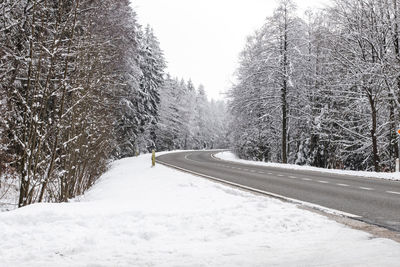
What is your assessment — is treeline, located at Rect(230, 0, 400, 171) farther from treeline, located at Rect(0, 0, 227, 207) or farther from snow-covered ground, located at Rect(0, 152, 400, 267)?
snow-covered ground, located at Rect(0, 152, 400, 267)

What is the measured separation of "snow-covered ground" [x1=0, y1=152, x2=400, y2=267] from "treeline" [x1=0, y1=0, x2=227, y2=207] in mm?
2550

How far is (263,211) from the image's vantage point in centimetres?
607

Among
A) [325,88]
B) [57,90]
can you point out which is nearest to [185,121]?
[325,88]

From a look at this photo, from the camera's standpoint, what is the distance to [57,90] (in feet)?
23.8

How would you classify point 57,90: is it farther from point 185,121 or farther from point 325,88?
point 185,121

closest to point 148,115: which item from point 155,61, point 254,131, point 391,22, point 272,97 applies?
point 155,61

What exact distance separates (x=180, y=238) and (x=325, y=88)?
66.3 ft

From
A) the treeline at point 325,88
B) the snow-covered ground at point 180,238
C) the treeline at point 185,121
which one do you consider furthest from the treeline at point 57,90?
the treeline at point 185,121

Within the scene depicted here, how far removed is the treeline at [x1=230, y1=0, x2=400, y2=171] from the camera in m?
18.0

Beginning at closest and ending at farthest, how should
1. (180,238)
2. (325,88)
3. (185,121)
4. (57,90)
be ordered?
1. (180,238)
2. (57,90)
3. (325,88)
4. (185,121)

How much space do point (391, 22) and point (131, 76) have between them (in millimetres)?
17091

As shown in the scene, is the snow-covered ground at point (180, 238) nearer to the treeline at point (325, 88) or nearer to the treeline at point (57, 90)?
the treeline at point (57, 90)

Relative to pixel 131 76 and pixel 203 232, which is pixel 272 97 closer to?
pixel 131 76

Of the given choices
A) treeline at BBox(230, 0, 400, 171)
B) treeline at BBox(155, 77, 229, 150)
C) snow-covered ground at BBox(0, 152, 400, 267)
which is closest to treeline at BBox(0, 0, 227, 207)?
snow-covered ground at BBox(0, 152, 400, 267)
